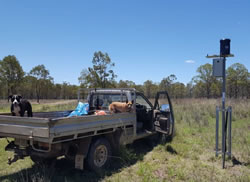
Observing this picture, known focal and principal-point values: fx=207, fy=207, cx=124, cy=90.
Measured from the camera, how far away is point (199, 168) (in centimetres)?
469

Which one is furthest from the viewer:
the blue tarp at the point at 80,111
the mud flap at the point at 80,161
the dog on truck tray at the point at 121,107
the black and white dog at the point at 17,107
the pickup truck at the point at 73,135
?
the blue tarp at the point at 80,111

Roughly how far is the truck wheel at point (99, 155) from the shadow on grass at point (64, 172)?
0.48 ft

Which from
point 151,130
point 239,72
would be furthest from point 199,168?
point 239,72

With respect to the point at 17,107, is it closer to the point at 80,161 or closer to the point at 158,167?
the point at 80,161

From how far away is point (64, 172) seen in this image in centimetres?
→ 447

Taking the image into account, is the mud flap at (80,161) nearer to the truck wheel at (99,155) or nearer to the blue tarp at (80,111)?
the truck wheel at (99,155)

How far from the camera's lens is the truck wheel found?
13.9 ft

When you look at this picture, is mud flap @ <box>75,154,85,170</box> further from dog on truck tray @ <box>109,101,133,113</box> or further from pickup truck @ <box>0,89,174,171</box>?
dog on truck tray @ <box>109,101,133,113</box>

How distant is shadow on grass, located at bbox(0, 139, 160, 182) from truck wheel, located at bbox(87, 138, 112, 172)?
0.15 metres

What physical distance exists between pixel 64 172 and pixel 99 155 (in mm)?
834

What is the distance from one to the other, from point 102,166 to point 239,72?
39.5 m

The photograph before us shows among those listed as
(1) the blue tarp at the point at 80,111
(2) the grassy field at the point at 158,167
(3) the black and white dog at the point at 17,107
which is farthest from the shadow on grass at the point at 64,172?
(3) the black and white dog at the point at 17,107

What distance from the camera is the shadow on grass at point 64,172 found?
403 cm

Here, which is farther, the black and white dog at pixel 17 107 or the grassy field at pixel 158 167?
the black and white dog at pixel 17 107
